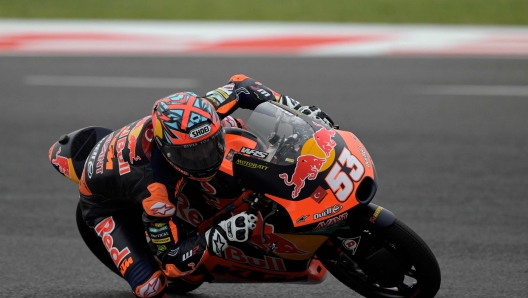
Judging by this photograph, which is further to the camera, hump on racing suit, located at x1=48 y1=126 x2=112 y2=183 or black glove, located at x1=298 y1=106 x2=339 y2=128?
hump on racing suit, located at x1=48 y1=126 x2=112 y2=183

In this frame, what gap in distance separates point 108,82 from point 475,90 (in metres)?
4.77

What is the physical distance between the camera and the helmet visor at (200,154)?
3.60 m

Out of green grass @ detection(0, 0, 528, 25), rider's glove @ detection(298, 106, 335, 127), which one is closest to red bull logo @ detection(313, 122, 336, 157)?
rider's glove @ detection(298, 106, 335, 127)

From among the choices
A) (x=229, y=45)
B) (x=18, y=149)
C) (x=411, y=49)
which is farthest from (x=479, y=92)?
(x=18, y=149)

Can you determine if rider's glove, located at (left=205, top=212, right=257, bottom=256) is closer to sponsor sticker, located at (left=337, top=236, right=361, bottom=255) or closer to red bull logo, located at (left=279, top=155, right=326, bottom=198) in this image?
red bull logo, located at (left=279, top=155, right=326, bottom=198)

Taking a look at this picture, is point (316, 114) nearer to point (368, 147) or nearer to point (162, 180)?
point (162, 180)

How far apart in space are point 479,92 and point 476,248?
4529 millimetres

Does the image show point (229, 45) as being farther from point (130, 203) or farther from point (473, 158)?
point (130, 203)

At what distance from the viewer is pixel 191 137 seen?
3.59 m

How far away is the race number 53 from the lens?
350cm

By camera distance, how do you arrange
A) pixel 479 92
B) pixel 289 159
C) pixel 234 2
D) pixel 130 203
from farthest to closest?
pixel 234 2, pixel 479 92, pixel 130 203, pixel 289 159

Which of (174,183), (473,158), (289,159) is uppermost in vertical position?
(289,159)

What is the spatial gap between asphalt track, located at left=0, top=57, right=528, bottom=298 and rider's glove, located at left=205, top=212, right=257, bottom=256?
0.99 m

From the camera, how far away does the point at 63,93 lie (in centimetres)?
976
